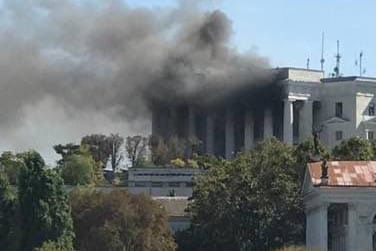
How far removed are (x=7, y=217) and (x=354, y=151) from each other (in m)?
29.0

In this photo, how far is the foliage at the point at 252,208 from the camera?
440 ft

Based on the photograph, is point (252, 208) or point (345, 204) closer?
point (345, 204)

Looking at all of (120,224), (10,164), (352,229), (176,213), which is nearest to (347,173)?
(352,229)

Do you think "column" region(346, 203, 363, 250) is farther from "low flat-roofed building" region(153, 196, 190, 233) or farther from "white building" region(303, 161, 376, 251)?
"low flat-roofed building" region(153, 196, 190, 233)

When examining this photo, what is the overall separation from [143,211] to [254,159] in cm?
1202

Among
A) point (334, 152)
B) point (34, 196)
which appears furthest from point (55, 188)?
point (334, 152)

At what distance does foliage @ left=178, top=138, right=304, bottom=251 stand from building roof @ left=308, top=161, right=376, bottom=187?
417 inches

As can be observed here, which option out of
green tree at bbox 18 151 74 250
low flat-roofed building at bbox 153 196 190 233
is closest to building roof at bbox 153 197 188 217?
low flat-roofed building at bbox 153 196 190 233

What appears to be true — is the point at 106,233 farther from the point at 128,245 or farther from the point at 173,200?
the point at 173,200

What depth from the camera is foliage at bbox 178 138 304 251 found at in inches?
5276

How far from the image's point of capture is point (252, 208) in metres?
135

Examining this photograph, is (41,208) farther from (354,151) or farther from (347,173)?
(354,151)

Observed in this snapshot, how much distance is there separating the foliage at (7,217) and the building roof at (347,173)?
70.5 feet

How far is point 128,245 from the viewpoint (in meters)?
130
